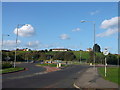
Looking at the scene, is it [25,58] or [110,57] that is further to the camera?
[25,58]

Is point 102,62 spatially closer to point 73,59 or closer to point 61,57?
point 73,59

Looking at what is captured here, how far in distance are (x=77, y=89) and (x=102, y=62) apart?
277 ft

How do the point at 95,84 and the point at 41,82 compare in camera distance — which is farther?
the point at 41,82

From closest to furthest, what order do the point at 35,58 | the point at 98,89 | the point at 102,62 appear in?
the point at 98,89, the point at 102,62, the point at 35,58

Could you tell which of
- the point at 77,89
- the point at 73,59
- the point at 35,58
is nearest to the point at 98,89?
the point at 77,89

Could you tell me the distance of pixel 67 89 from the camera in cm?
1180

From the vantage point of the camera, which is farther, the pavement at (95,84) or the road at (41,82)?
the road at (41,82)

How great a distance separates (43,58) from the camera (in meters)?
119

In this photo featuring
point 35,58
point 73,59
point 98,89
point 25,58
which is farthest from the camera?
point 35,58

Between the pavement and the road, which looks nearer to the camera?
the pavement

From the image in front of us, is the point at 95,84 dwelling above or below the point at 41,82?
above

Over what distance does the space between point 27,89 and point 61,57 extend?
330 ft

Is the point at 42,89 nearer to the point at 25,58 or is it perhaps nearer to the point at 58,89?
the point at 58,89

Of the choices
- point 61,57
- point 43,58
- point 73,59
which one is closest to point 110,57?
point 73,59
